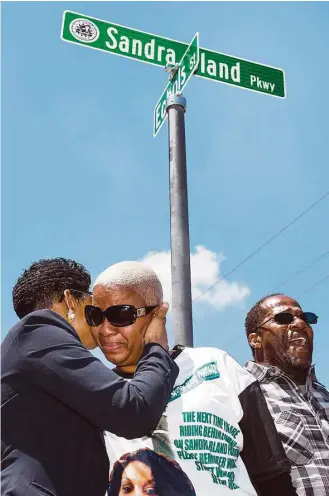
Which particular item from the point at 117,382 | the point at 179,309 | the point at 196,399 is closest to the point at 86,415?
the point at 117,382

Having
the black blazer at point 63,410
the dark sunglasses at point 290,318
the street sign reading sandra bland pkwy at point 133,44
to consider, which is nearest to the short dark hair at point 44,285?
the black blazer at point 63,410

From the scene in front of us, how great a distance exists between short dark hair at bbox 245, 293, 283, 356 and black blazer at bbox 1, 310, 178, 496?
1959mm

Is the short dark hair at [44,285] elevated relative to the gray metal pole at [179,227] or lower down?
lower down

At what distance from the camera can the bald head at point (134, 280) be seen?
260 centimetres

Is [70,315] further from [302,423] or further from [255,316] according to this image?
[255,316]

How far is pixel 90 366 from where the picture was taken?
2.15 meters

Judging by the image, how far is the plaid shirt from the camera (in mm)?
3178

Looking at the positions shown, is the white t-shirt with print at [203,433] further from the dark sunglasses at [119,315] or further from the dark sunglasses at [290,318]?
the dark sunglasses at [290,318]

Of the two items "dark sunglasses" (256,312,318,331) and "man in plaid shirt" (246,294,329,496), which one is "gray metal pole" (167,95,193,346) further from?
"dark sunglasses" (256,312,318,331)

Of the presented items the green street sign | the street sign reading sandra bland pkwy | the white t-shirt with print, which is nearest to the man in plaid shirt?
the white t-shirt with print

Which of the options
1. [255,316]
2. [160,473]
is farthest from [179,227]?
[160,473]

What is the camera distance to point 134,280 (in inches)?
103

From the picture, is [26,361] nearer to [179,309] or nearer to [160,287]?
[160,287]

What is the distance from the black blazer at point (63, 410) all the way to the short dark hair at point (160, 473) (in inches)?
1.6
